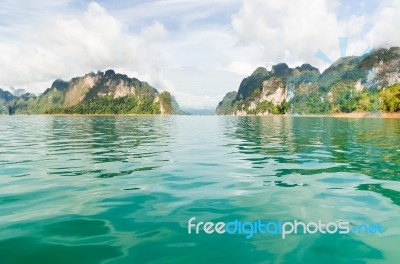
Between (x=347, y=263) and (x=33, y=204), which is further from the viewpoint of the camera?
(x=33, y=204)

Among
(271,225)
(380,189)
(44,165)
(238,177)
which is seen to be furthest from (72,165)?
(380,189)

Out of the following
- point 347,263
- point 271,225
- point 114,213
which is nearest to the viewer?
point 347,263

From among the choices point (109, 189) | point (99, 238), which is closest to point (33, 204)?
point (109, 189)

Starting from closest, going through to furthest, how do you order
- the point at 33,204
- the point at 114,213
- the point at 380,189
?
1. the point at 114,213
2. the point at 33,204
3. the point at 380,189

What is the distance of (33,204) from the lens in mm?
9461

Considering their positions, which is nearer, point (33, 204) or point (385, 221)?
point (385, 221)

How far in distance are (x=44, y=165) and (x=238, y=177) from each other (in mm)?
9209

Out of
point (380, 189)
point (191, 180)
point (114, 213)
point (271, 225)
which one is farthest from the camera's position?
point (191, 180)

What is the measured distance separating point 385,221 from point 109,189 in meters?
7.88

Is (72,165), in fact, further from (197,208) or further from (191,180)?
(197,208)

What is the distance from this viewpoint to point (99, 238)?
22.6 feet

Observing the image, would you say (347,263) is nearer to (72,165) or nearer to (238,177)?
(238,177)

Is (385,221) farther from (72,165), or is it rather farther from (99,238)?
(72,165)

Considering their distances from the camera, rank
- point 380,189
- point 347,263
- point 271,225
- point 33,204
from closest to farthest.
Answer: point 347,263, point 271,225, point 33,204, point 380,189
